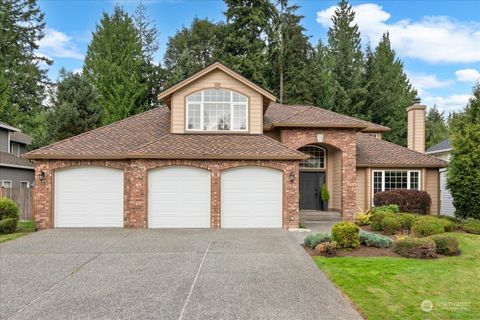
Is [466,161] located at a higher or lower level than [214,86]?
lower

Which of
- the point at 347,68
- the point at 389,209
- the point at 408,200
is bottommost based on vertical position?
the point at 389,209

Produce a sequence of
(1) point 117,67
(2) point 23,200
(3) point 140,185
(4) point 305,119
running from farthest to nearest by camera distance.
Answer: (1) point 117,67 → (4) point 305,119 → (2) point 23,200 → (3) point 140,185

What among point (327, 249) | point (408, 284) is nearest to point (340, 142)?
point (327, 249)

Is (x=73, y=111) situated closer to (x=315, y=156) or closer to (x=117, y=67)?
(x=117, y=67)

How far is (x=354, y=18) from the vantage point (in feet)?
116

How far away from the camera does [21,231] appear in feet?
44.1

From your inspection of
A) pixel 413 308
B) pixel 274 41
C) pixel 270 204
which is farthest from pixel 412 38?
pixel 413 308

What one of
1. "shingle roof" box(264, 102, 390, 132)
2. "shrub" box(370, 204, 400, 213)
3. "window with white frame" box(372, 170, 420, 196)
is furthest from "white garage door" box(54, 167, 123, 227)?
"window with white frame" box(372, 170, 420, 196)

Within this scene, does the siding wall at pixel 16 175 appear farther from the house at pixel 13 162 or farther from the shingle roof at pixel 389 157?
the shingle roof at pixel 389 157

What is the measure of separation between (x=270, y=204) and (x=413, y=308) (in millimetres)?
8315

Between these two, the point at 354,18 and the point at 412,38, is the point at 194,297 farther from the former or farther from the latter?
the point at 354,18

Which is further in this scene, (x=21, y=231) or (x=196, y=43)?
(x=196, y=43)

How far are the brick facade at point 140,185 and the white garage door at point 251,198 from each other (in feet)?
0.81

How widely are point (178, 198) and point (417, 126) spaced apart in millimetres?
13499
